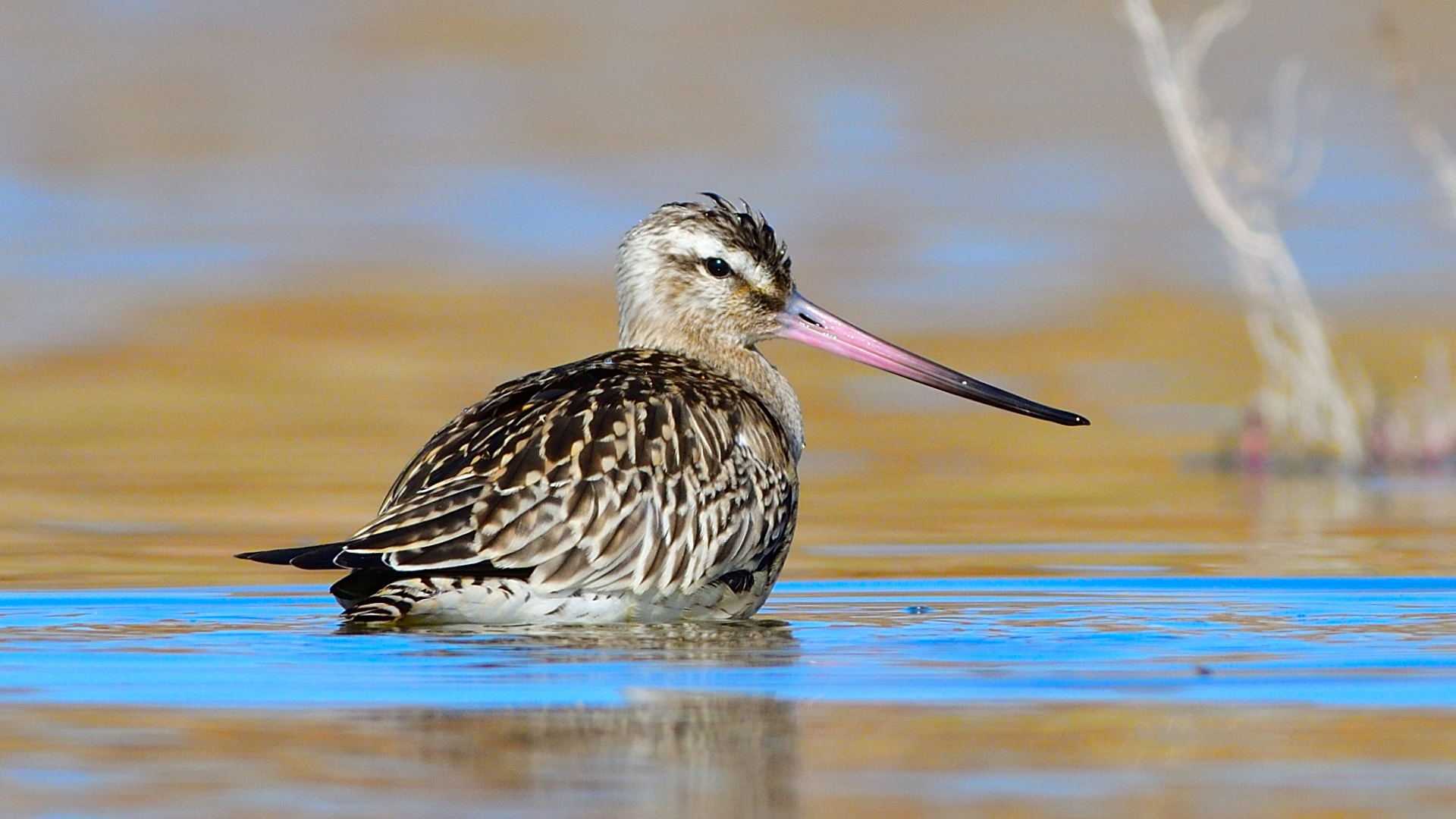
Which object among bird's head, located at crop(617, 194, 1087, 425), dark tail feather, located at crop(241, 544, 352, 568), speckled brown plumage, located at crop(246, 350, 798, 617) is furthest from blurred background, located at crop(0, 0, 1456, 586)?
dark tail feather, located at crop(241, 544, 352, 568)

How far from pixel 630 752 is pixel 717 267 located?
366 centimetres

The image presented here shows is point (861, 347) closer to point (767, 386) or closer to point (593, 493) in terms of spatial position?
point (767, 386)

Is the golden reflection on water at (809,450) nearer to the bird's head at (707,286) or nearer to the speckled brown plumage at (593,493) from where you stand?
the bird's head at (707,286)

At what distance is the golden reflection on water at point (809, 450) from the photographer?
35.1 ft

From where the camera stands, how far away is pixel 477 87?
3447 centimetres

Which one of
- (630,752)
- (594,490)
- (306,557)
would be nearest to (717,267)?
(594,490)

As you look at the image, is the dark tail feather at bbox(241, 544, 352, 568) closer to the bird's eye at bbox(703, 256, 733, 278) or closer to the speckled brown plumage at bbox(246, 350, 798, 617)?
the speckled brown plumage at bbox(246, 350, 798, 617)

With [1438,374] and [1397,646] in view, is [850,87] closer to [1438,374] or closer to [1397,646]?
[1438,374]

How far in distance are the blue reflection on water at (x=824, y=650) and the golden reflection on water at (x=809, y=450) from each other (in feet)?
2.46

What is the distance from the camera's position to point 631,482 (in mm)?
8297

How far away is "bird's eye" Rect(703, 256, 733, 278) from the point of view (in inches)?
381

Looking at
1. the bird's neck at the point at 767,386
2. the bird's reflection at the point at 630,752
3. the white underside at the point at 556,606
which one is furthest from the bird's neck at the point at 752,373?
the bird's reflection at the point at 630,752

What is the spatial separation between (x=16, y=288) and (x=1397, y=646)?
51.5 feet

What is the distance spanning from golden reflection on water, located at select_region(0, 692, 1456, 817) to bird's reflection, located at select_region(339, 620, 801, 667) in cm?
74
